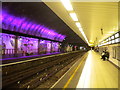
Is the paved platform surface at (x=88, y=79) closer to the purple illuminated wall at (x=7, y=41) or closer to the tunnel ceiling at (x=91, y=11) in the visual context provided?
the tunnel ceiling at (x=91, y=11)

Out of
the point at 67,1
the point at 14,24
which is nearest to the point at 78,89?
the point at 67,1

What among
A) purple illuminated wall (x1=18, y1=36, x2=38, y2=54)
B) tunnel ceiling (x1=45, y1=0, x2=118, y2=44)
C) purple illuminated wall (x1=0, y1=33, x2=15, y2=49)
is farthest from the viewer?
purple illuminated wall (x1=18, y1=36, x2=38, y2=54)

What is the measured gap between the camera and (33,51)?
28250 millimetres

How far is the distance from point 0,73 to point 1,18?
10.2 metres

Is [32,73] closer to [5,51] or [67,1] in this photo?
[67,1]

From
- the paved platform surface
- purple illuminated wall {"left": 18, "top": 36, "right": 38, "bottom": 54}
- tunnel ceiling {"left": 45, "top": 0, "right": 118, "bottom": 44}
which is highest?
tunnel ceiling {"left": 45, "top": 0, "right": 118, "bottom": 44}

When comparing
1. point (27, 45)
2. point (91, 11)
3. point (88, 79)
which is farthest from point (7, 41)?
point (91, 11)

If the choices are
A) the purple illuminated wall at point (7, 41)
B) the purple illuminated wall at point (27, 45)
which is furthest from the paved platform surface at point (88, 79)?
the purple illuminated wall at point (27, 45)

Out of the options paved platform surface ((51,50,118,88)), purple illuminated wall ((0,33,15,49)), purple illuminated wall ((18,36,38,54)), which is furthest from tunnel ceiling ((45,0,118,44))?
purple illuminated wall ((18,36,38,54))

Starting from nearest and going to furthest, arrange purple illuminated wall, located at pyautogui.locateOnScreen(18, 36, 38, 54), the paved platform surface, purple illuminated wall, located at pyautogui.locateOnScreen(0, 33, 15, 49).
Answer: the paved platform surface
purple illuminated wall, located at pyautogui.locateOnScreen(0, 33, 15, 49)
purple illuminated wall, located at pyautogui.locateOnScreen(18, 36, 38, 54)

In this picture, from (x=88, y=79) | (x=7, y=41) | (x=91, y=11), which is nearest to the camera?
(x=91, y=11)

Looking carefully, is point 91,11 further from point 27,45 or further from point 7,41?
point 27,45

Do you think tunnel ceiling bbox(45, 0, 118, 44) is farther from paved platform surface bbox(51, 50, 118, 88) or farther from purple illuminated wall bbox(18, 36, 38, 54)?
purple illuminated wall bbox(18, 36, 38, 54)

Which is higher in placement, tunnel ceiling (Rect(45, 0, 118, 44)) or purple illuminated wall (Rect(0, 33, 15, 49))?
tunnel ceiling (Rect(45, 0, 118, 44))
